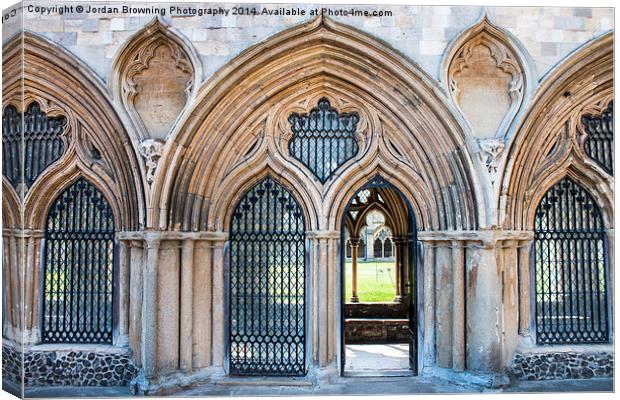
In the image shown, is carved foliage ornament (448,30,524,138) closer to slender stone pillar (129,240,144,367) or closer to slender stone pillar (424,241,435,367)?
slender stone pillar (424,241,435,367)

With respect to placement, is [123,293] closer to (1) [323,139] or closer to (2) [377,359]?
(1) [323,139]

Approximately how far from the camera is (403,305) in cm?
1242

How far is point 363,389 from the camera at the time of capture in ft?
21.9

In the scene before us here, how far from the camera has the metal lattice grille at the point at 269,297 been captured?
23.2 feet

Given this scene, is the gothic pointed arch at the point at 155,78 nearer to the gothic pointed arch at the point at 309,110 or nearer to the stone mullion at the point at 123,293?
the gothic pointed arch at the point at 309,110

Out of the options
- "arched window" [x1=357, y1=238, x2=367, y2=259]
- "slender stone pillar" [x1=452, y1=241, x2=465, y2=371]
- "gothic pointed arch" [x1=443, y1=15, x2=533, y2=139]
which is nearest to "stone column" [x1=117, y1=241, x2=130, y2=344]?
"slender stone pillar" [x1=452, y1=241, x2=465, y2=371]

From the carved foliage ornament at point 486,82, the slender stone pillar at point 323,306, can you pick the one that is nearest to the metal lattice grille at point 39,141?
the slender stone pillar at point 323,306

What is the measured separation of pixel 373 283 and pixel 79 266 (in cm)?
1722

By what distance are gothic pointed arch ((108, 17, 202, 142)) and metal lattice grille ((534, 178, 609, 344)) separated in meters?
4.41

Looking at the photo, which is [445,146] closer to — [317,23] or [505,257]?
[505,257]

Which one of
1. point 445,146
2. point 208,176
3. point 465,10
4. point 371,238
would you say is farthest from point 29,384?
point 371,238

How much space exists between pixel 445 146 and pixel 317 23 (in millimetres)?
1989

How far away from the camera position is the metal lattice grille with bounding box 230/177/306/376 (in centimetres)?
706

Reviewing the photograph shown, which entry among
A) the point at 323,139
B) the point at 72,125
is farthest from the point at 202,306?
the point at 72,125
